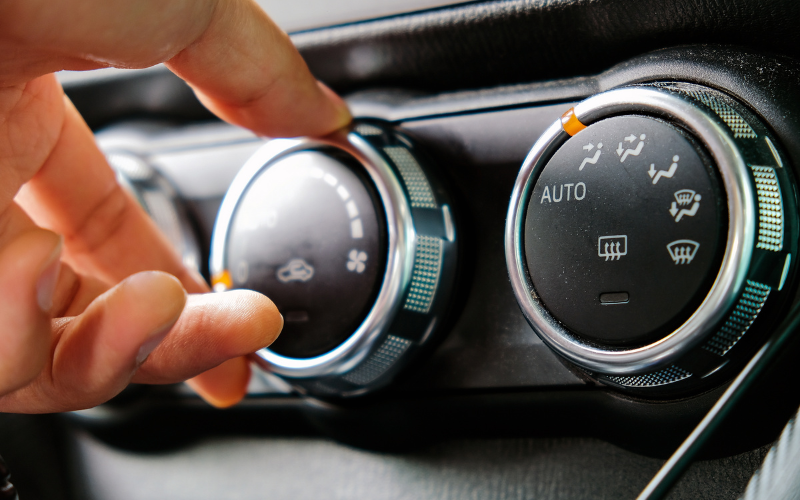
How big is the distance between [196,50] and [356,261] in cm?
21

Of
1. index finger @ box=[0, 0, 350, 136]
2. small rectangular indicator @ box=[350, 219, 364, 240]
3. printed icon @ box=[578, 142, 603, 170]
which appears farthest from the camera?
small rectangular indicator @ box=[350, 219, 364, 240]

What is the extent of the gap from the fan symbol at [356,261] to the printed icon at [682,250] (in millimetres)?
248

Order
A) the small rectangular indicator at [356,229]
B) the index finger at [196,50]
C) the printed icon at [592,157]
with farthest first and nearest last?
the small rectangular indicator at [356,229] → the printed icon at [592,157] → the index finger at [196,50]

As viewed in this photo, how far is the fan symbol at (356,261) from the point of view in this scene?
51 centimetres

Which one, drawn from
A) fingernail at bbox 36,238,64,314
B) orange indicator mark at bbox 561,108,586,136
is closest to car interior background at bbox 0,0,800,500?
orange indicator mark at bbox 561,108,586,136

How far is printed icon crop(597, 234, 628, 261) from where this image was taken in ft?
1.28

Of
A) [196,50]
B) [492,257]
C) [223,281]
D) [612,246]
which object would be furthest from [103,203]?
[612,246]

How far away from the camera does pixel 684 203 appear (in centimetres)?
37

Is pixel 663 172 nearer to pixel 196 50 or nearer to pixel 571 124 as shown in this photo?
pixel 571 124

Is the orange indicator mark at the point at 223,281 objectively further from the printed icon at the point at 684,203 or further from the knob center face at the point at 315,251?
the printed icon at the point at 684,203

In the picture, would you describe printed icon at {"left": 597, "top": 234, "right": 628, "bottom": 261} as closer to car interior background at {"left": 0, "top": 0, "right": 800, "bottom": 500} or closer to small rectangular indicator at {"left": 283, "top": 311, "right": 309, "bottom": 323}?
car interior background at {"left": 0, "top": 0, "right": 800, "bottom": 500}

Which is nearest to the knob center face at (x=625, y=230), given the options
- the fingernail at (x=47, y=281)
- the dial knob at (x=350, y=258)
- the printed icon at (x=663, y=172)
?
the printed icon at (x=663, y=172)

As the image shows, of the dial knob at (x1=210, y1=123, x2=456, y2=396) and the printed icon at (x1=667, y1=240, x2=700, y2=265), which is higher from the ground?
the printed icon at (x1=667, y1=240, x2=700, y2=265)

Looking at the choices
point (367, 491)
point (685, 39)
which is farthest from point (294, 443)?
point (685, 39)
